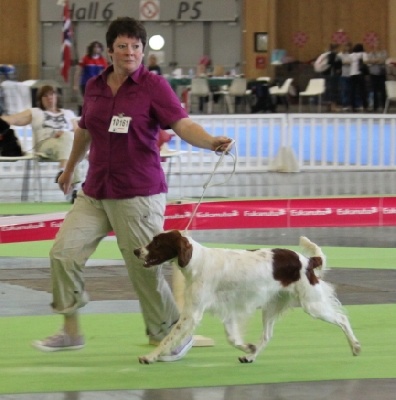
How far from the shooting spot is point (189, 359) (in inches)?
243

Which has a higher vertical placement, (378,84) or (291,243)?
(378,84)

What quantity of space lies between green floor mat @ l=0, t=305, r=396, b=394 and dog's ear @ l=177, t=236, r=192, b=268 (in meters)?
0.55

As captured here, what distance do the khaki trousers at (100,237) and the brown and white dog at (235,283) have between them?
0.56ft

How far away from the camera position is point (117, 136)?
19.1 ft

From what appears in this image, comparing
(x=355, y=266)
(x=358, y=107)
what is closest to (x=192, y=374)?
(x=355, y=266)

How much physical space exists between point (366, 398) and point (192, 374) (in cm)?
92

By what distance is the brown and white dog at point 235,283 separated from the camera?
5.74m

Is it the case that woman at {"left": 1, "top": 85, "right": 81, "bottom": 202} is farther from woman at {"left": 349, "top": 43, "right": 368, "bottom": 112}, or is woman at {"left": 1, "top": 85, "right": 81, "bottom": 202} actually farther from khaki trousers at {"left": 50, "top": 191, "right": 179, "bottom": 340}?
woman at {"left": 349, "top": 43, "right": 368, "bottom": 112}

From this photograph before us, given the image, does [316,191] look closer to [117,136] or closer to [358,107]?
[117,136]

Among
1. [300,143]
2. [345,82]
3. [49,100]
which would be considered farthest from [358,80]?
[49,100]

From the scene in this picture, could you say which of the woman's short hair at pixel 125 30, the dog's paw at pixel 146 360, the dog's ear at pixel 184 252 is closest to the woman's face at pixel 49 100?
the woman's short hair at pixel 125 30

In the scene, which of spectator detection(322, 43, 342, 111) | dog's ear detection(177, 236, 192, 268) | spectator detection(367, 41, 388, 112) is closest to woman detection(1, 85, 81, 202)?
dog's ear detection(177, 236, 192, 268)

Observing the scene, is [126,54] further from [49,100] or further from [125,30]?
[49,100]

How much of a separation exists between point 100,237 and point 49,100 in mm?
8354
